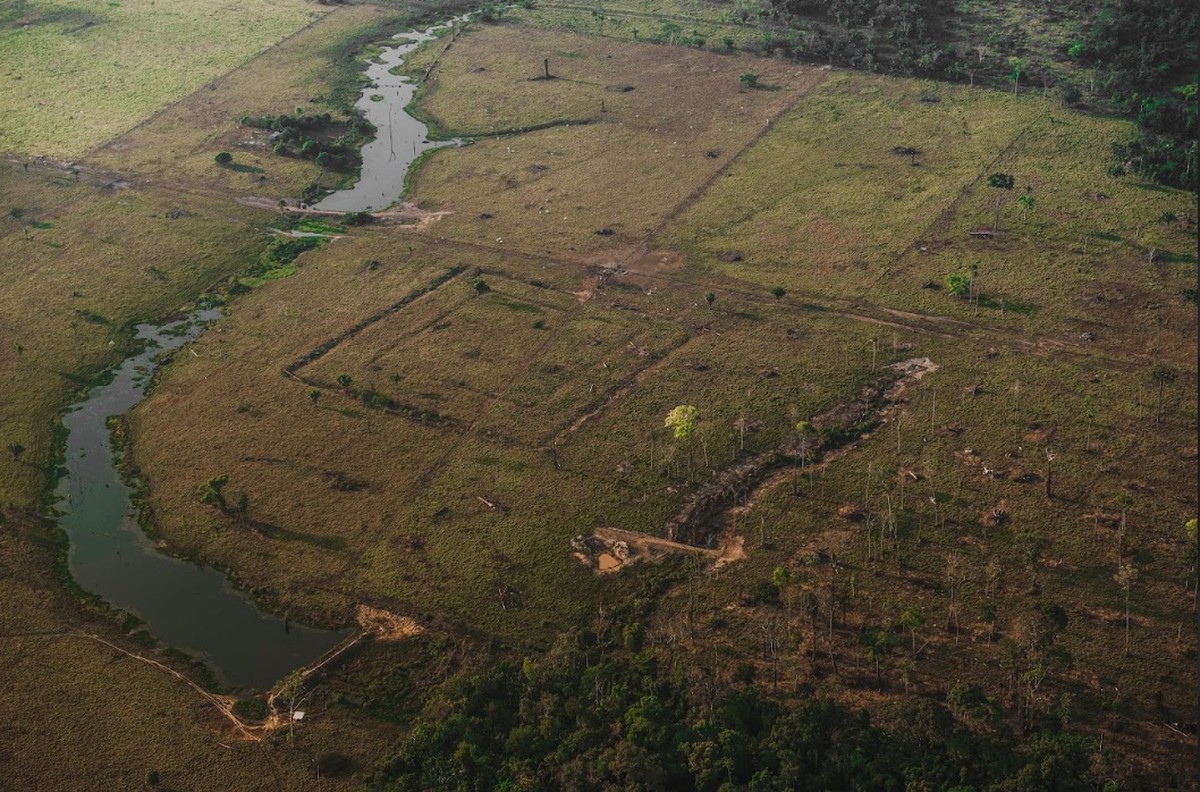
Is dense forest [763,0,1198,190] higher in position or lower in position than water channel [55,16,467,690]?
higher

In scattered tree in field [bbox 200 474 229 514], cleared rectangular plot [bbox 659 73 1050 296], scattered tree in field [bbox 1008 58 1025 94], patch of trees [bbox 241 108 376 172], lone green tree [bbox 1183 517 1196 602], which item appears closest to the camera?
lone green tree [bbox 1183 517 1196 602]

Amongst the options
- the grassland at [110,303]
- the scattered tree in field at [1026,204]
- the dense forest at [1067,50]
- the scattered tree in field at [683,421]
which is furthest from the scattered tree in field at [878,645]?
the dense forest at [1067,50]

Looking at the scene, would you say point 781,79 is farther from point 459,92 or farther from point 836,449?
point 836,449

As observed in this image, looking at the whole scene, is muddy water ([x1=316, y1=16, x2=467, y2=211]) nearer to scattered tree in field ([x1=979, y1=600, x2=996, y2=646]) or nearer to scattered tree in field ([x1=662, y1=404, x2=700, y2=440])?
scattered tree in field ([x1=662, y1=404, x2=700, y2=440])

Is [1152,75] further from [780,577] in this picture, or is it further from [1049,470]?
[780,577]

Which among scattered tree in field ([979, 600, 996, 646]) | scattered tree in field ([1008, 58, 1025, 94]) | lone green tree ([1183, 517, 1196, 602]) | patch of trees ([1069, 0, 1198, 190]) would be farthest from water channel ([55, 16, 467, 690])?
scattered tree in field ([1008, 58, 1025, 94])

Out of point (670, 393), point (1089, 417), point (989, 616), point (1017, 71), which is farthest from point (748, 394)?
point (1017, 71)
